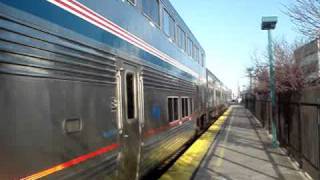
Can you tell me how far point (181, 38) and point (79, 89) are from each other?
30.6 ft

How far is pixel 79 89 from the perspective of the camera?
508 centimetres

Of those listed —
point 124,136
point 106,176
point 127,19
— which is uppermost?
point 127,19

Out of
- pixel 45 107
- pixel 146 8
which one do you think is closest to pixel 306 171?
pixel 146 8

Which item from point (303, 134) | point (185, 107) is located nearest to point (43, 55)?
point (303, 134)

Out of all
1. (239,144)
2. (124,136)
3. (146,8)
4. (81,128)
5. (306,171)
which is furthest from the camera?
(239,144)

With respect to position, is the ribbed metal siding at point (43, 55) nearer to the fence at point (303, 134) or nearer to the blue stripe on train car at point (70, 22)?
the blue stripe on train car at point (70, 22)

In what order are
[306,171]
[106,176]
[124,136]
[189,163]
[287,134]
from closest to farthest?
[106,176] < [124,136] < [306,171] < [189,163] < [287,134]

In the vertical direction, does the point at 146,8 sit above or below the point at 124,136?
above

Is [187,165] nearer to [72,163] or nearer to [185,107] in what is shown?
[185,107]

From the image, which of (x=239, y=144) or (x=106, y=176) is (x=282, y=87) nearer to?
(x=239, y=144)

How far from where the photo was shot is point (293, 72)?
51.8ft

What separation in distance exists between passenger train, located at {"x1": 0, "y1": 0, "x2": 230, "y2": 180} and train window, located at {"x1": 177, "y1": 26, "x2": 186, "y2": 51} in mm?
3835

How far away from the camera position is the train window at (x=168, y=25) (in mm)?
10948

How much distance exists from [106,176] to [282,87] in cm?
1174
